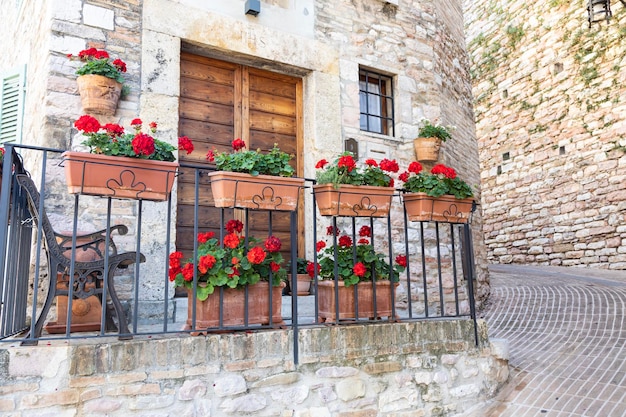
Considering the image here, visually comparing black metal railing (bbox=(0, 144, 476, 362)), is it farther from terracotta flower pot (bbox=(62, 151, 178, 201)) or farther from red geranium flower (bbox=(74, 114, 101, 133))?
red geranium flower (bbox=(74, 114, 101, 133))

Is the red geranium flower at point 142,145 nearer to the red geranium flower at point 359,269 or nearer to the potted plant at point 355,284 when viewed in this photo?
the potted plant at point 355,284

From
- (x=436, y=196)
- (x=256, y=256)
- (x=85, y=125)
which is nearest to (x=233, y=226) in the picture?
(x=256, y=256)

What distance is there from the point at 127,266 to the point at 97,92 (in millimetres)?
1440

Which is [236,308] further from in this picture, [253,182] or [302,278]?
[302,278]

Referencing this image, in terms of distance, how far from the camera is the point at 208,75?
4844 mm

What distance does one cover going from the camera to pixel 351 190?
10.8ft

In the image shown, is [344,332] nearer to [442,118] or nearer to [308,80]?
[308,80]

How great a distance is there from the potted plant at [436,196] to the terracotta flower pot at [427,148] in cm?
191

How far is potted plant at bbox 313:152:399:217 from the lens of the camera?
3262mm

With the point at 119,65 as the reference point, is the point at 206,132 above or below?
below

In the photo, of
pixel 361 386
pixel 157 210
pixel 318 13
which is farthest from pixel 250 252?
pixel 318 13

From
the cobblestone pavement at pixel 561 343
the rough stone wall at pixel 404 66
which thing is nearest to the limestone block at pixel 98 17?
the rough stone wall at pixel 404 66

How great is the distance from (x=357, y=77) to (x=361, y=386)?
11.3 ft

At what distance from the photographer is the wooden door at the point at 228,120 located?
4582 millimetres
